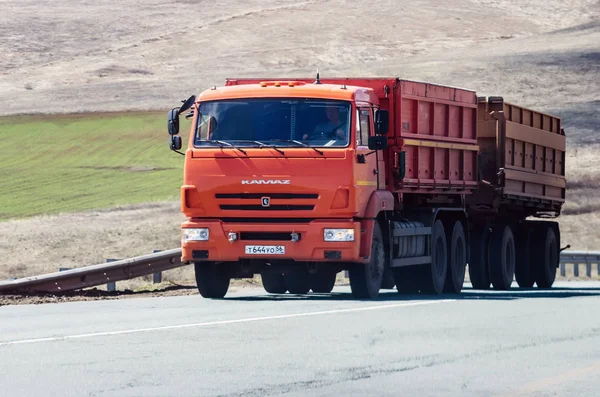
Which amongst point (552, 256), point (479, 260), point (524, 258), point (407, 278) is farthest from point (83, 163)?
point (407, 278)

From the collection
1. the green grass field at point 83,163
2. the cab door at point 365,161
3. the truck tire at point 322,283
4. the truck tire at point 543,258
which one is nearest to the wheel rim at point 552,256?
the truck tire at point 543,258

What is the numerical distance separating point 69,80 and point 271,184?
232 ft

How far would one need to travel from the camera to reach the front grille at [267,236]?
2035 centimetres

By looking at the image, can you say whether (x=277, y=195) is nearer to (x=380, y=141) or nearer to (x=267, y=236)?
(x=267, y=236)

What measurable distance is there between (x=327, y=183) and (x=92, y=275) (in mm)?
4758

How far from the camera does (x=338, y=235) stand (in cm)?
2023

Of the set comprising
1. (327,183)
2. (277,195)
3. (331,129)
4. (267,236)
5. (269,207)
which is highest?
(331,129)

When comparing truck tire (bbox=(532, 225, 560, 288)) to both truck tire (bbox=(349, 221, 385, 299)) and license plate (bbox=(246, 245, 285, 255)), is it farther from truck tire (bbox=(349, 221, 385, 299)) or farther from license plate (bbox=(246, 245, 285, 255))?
license plate (bbox=(246, 245, 285, 255))

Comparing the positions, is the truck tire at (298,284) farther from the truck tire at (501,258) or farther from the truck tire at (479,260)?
the truck tire at (501,258)

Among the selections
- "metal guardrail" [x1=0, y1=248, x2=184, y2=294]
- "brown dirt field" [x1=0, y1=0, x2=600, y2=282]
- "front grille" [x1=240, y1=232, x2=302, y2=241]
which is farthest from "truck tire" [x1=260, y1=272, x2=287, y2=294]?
"brown dirt field" [x1=0, y1=0, x2=600, y2=282]

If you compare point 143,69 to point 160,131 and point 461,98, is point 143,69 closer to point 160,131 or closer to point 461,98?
point 160,131

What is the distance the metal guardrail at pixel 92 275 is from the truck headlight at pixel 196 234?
2587 millimetres

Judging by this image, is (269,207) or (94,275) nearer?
(269,207)

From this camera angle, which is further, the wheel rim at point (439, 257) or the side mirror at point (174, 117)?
the wheel rim at point (439, 257)
